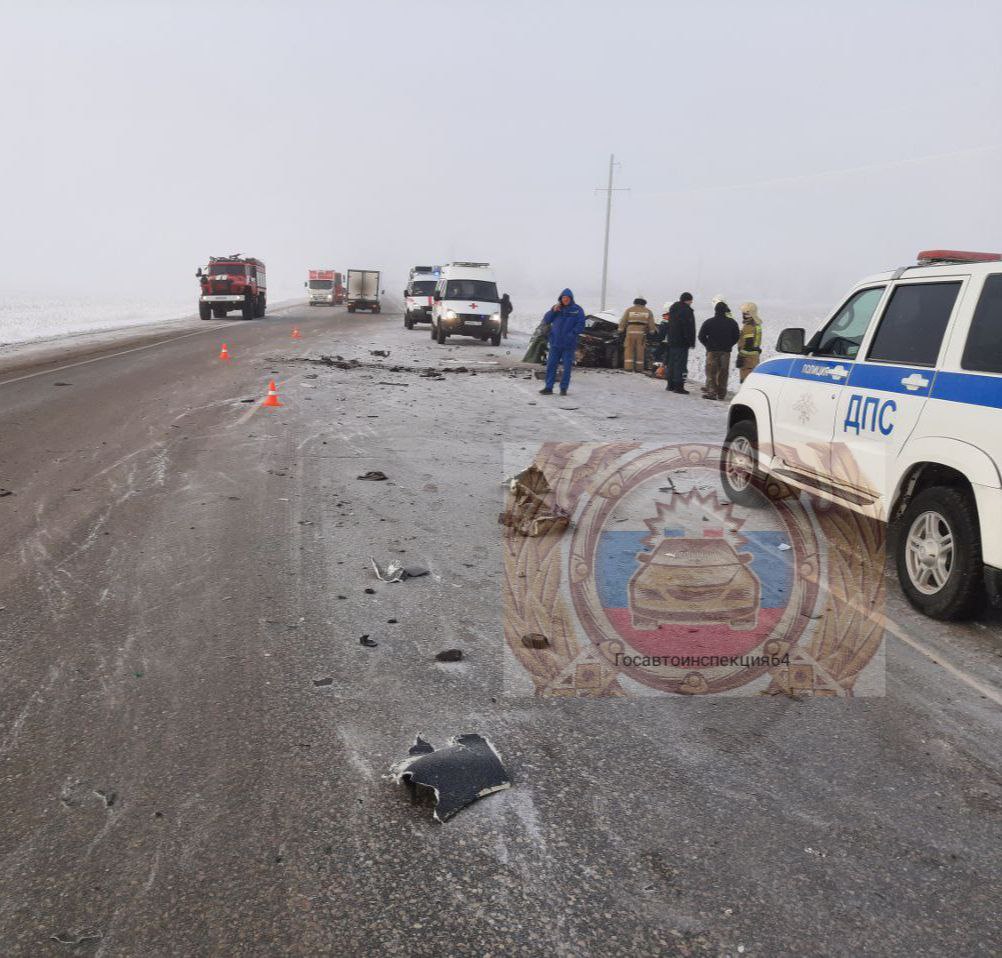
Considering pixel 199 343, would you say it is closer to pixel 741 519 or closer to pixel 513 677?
pixel 741 519

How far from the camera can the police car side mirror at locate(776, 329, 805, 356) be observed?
6484 mm

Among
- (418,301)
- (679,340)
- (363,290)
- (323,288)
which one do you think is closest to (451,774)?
(679,340)

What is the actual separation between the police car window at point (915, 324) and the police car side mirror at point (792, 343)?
36.5 inches

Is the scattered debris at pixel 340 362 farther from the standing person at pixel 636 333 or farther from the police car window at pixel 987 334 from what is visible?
the police car window at pixel 987 334

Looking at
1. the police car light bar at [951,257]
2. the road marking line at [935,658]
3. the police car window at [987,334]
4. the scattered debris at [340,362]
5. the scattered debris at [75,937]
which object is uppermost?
the police car light bar at [951,257]

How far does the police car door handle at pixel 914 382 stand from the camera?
4.94 m

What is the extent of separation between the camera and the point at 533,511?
21.5ft

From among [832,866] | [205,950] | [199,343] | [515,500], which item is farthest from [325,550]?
[199,343]

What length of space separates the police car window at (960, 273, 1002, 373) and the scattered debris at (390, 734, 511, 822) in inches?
137

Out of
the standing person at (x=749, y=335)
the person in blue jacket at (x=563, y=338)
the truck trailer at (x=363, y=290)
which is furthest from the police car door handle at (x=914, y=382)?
the truck trailer at (x=363, y=290)

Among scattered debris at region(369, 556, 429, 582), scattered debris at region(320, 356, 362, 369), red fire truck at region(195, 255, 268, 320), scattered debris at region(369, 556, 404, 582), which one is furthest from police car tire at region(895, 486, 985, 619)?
red fire truck at region(195, 255, 268, 320)

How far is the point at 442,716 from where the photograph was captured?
3.61 m

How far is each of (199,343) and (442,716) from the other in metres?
21.5

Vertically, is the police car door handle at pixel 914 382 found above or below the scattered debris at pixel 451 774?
above
